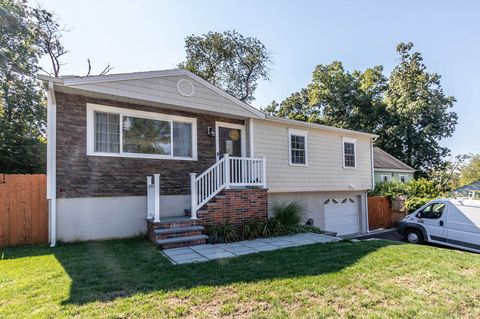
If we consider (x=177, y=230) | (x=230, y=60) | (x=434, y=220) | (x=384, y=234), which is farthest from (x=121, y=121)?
(x=230, y=60)

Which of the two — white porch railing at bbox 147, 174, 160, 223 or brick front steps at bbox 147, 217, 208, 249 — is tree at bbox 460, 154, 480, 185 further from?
white porch railing at bbox 147, 174, 160, 223

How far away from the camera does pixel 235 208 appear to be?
8.18 m

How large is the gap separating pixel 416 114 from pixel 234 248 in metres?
23.9

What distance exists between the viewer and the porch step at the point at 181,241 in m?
6.48

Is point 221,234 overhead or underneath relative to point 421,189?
underneath

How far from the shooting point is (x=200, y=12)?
11.5 m

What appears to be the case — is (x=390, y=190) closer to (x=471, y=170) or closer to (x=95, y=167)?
(x=95, y=167)

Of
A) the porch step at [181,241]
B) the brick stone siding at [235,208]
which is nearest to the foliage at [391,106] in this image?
the brick stone siding at [235,208]

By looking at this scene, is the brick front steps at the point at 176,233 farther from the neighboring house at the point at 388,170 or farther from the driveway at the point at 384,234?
the neighboring house at the point at 388,170

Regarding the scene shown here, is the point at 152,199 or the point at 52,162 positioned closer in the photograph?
the point at 52,162

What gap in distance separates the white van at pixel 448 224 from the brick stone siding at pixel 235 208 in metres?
5.54

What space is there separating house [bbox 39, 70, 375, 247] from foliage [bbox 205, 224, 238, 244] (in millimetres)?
205

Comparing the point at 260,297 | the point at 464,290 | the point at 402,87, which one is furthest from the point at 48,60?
the point at 402,87

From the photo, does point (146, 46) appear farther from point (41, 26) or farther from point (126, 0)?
point (41, 26)
